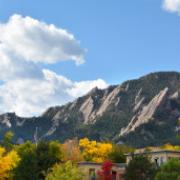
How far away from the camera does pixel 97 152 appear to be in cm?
14375

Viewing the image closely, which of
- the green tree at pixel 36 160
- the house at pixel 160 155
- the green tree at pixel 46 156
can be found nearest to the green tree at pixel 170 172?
the house at pixel 160 155

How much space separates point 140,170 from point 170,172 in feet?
39.4

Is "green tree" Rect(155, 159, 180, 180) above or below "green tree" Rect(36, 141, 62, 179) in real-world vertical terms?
below

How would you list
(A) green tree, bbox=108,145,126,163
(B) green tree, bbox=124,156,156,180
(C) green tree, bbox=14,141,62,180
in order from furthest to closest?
1. (A) green tree, bbox=108,145,126,163
2. (C) green tree, bbox=14,141,62,180
3. (B) green tree, bbox=124,156,156,180

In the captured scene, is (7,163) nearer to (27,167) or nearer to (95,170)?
(27,167)

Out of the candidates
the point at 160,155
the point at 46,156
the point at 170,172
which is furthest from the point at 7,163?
the point at 170,172

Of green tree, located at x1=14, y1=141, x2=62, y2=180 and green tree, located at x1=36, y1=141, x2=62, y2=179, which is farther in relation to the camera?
green tree, located at x1=36, y1=141, x2=62, y2=179

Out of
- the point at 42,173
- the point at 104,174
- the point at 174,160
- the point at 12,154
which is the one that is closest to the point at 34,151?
the point at 42,173

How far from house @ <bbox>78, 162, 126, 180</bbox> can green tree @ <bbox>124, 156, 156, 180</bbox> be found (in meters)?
14.6

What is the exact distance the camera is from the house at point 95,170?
327ft

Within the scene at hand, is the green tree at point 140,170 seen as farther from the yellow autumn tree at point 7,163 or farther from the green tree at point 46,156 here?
the green tree at point 46,156

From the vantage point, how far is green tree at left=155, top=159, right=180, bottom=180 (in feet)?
233

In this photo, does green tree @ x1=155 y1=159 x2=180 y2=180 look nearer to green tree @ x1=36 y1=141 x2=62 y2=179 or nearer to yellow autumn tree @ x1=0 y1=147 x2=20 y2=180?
yellow autumn tree @ x1=0 y1=147 x2=20 y2=180

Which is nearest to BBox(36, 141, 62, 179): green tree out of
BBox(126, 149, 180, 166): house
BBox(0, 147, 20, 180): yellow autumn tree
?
BBox(0, 147, 20, 180): yellow autumn tree
